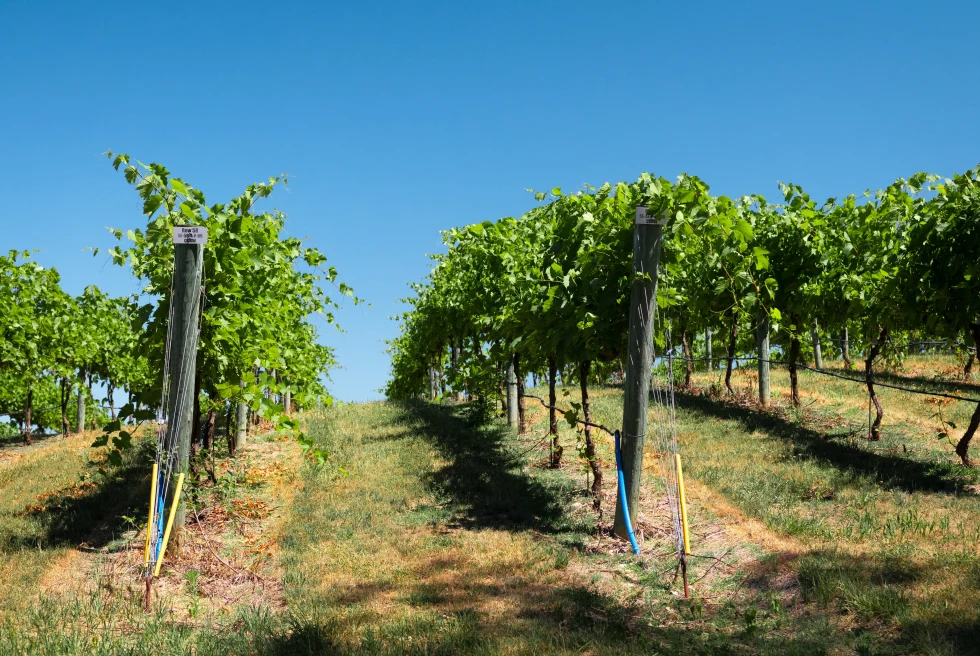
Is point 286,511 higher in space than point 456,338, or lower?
lower

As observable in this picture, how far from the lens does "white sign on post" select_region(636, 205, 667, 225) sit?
8831 millimetres

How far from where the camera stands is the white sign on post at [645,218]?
8.83 meters

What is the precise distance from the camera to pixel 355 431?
18.8 metres

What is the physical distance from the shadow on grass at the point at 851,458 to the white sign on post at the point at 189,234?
11.0 m

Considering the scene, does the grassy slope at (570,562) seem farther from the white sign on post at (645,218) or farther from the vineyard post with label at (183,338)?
the white sign on post at (645,218)

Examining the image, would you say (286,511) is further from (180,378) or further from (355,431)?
(355,431)

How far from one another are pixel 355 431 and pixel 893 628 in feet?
47.9

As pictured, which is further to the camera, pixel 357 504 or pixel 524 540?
pixel 357 504

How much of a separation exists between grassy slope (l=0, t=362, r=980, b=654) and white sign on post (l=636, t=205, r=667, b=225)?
409 centimetres

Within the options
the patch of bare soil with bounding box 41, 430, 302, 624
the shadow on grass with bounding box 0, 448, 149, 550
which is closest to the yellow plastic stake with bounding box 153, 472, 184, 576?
the patch of bare soil with bounding box 41, 430, 302, 624

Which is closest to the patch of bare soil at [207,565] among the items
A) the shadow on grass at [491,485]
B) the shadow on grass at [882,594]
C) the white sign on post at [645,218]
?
the shadow on grass at [491,485]

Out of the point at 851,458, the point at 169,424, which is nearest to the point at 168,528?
the point at 169,424

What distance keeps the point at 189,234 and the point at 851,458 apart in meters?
12.2

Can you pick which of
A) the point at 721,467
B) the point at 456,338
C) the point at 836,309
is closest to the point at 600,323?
the point at 721,467
